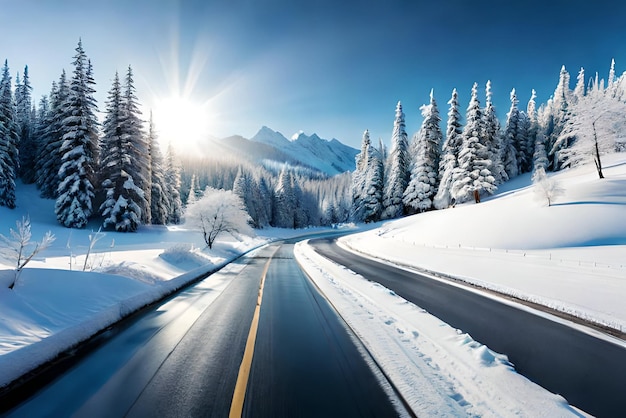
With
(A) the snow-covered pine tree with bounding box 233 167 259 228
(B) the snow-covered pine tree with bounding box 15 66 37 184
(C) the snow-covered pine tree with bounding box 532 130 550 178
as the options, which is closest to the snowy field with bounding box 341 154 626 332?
(C) the snow-covered pine tree with bounding box 532 130 550 178

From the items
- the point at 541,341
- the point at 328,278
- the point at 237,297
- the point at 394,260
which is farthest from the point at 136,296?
the point at 394,260

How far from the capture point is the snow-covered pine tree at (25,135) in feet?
143

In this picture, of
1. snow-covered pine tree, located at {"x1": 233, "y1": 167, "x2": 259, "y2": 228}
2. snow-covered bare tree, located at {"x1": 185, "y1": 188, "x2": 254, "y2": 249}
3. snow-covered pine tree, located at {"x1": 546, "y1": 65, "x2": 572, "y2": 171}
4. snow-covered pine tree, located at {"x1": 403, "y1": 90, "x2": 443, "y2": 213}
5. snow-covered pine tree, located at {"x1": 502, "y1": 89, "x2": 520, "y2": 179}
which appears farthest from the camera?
snow-covered pine tree, located at {"x1": 233, "y1": 167, "x2": 259, "y2": 228}

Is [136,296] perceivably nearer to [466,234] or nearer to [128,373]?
[128,373]

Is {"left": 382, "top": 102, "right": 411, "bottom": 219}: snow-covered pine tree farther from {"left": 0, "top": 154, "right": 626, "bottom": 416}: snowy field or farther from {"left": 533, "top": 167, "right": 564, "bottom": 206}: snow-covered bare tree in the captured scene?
{"left": 0, "top": 154, "right": 626, "bottom": 416}: snowy field

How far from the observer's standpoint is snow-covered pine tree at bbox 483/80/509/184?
42.2 meters

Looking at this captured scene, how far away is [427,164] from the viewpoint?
44719mm

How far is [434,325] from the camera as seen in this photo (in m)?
6.37

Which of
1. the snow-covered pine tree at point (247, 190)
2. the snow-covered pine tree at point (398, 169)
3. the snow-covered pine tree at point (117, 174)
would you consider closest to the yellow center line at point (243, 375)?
the snow-covered pine tree at point (117, 174)

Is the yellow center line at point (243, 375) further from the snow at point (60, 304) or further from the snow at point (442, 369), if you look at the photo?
the snow at point (60, 304)

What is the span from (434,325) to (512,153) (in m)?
55.7

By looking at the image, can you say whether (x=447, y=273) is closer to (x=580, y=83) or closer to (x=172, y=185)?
(x=172, y=185)

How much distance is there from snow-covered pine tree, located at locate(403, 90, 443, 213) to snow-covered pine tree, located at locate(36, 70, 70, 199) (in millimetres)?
45889

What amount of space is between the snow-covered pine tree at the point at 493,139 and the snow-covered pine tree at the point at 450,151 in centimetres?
379
